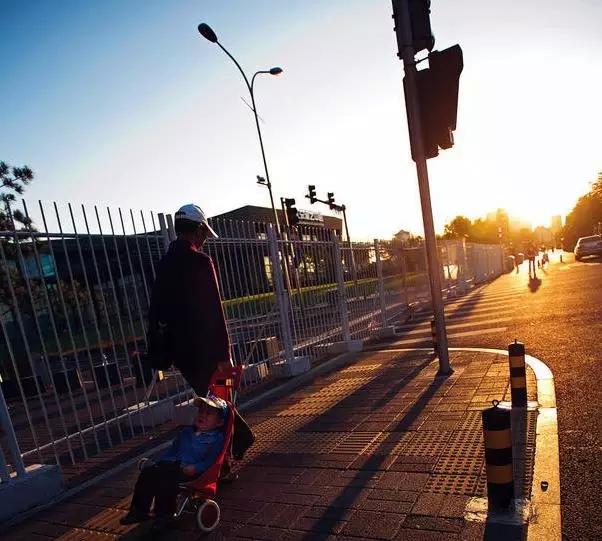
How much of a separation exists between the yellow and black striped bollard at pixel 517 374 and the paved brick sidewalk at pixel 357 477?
0.28 m

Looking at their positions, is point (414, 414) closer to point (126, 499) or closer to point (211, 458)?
point (211, 458)

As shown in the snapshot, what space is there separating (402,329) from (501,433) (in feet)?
28.9

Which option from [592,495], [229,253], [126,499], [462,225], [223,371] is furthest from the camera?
[462,225]

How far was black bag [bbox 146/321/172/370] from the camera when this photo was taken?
351cm

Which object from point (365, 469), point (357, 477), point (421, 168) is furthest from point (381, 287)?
point (357, 477)

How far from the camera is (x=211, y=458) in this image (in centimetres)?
291

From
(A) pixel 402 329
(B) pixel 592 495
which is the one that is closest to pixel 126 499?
(B) pixel 592 495

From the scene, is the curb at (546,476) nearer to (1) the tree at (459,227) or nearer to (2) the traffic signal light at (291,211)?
(2) the traffic signal light at (291,211)

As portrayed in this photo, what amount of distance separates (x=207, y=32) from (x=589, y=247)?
27120mm

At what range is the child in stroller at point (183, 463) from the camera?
2711 mm

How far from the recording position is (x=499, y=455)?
261 centimetres

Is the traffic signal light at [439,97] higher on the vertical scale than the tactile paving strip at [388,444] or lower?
higher

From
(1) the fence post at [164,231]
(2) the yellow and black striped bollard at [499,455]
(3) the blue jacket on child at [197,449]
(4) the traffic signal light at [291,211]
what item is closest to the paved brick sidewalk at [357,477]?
(2) the yellow and black striped bollard at [499,455]

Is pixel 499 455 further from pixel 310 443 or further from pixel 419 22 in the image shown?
pixel 419 22
